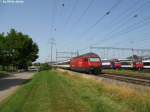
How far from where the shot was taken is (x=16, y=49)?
9200cm

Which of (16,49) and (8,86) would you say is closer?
(8,86)

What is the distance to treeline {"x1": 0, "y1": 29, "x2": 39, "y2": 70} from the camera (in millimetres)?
86188

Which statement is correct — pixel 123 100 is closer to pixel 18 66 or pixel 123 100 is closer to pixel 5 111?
pixel 5 111

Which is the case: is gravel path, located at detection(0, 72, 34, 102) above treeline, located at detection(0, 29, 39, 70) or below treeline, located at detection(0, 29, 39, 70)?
below

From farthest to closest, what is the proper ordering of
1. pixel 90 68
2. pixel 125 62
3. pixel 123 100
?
pixel 125 62
pixel 90 68
pixel 123 100

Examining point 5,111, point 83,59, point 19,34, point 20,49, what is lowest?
point 5,111

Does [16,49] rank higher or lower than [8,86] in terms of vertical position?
higher

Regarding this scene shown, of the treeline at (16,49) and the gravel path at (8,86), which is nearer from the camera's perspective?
the gravel path at (8,86)

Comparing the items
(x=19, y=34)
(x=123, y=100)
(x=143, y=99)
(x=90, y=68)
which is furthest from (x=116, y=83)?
(x=19, y=34)

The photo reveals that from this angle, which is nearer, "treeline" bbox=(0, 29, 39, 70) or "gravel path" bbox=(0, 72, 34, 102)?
"gravel path" bbox=(0, 72, 34, 102)

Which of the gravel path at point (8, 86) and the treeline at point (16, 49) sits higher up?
the treeline at point (16, 49)

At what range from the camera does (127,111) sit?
9758 mm

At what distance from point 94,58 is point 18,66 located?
6666 cm

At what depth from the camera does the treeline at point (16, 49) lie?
283 ft
